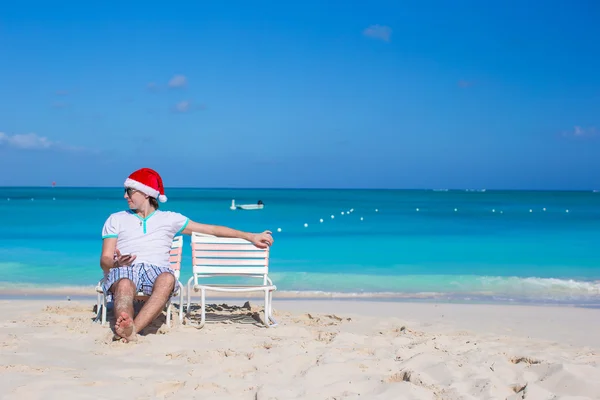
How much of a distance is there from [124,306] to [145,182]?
107 cm

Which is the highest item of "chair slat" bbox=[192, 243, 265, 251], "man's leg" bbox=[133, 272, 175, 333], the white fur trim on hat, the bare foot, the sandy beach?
the white fur trim on hat

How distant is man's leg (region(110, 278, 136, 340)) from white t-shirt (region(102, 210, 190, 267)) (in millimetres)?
355

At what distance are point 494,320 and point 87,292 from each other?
5.92 m

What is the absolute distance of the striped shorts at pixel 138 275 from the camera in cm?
516

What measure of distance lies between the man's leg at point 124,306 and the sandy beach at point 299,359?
0.11m

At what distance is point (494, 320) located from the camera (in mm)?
6867

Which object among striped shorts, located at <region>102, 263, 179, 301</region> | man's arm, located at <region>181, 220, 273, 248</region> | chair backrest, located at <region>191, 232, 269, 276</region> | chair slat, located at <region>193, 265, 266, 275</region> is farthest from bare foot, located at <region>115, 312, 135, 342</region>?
chair backrest, located at <region>191, 232, 269, 276</region>

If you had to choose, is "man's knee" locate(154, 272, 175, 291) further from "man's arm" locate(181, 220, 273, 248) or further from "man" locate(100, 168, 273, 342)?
"man's arm" locate(181, 220, 273, 248)

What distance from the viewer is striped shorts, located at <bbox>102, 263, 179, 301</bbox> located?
516 cm

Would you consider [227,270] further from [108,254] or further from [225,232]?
[108,254]

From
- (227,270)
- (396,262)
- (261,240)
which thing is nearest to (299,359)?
(261,240)

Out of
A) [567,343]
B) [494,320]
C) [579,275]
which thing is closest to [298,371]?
[567,343]

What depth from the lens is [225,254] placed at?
6.49m

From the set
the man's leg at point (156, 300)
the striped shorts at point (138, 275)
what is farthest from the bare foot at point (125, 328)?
the striped shorts at point (138, 275)
